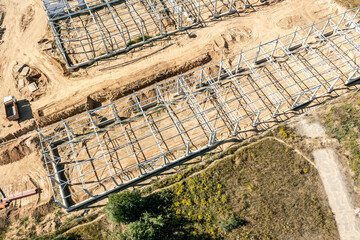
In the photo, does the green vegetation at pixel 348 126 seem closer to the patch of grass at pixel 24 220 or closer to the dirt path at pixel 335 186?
the dirt path at pixel 335 186

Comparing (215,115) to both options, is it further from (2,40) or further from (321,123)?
(2,40)

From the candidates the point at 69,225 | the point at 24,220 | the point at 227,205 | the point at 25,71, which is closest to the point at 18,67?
the point at 25,71

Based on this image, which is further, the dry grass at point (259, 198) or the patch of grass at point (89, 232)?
the patch of grass at point (89, 232)

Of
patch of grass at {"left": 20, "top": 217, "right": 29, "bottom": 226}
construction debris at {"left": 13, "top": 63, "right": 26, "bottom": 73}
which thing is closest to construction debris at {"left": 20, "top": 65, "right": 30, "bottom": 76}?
construction debris at {"left": 13, "top": 63, "right": 26, "bottom": 73}

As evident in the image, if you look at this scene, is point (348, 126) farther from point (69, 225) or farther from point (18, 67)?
point (18, 67)

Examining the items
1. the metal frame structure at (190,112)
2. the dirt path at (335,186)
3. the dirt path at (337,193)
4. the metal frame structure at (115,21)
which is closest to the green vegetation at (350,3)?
the metal frame structure at (190,112)

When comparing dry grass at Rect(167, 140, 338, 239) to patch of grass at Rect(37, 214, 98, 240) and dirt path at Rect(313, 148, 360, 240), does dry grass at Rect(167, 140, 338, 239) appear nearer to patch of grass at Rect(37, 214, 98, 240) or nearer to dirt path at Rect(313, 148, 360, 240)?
dirt path at Rect(313, 148, 360, 240)
